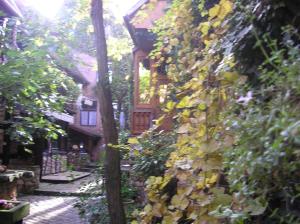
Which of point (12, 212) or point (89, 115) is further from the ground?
point (89, 115)

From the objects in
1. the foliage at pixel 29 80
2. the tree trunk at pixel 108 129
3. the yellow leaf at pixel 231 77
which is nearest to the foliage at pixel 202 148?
the yellow leaf at pixel 231 77

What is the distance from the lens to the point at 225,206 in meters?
1.95

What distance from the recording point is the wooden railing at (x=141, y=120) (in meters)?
11.5

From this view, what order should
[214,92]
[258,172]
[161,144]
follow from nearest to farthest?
[258,172] < [214,92] < [161,144]

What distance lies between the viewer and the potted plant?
25.9 feet

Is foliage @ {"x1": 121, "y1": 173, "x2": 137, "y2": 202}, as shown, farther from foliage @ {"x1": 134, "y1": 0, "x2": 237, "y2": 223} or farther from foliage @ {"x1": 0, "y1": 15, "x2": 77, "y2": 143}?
foliage @ {"x1": 134, "y1": 0, "x2": 237, "y2": 223}

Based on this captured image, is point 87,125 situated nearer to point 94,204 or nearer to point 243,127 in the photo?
point 94,204

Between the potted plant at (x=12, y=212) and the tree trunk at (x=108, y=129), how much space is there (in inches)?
120

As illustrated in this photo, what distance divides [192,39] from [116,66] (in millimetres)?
24392

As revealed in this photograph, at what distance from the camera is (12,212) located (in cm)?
795

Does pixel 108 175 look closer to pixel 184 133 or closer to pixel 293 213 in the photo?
pixel 184 133

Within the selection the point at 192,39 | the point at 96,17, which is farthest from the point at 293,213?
the point at 96,17

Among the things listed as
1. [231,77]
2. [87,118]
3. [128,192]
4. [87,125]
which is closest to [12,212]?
[128,192]

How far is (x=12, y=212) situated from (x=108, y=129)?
129 inches
